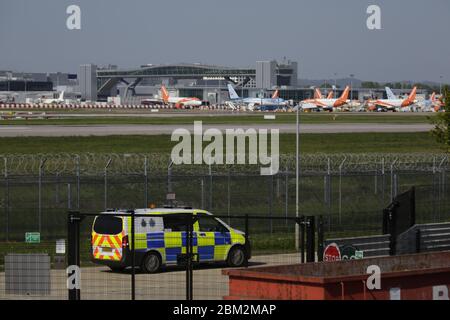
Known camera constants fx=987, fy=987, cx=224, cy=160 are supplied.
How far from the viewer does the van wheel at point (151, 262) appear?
22.0 metres

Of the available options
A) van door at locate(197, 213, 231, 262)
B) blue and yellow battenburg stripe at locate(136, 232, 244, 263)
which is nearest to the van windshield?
blue and yellow battenburg stripe at locate(136, 232, 244, 263)

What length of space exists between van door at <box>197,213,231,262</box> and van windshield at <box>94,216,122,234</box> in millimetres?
2093

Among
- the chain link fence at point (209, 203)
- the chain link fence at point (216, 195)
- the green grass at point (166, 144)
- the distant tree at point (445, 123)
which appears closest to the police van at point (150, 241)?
the chain link fence at point (209, 203)

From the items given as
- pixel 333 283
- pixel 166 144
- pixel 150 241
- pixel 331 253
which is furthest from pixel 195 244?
pixel 166 144

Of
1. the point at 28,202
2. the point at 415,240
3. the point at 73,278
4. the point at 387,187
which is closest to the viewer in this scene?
the point at 73,278

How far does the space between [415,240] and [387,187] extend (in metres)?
18.7

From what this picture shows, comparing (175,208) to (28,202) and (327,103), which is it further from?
(327,103)

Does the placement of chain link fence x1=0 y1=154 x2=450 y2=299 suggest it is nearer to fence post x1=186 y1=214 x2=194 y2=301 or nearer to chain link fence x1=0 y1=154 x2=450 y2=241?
chain link fence x1=0 y1=154 x2=450 y2=241

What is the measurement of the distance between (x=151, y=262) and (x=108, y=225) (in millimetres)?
1320

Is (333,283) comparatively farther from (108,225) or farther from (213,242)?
(213,242)

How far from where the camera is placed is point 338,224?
31.9m

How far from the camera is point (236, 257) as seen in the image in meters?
24.0

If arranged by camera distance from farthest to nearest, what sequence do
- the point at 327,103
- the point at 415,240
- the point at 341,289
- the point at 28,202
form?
the point at 327,103 < the point at 28,202 < the point at 415,240 < the point at 341,289
